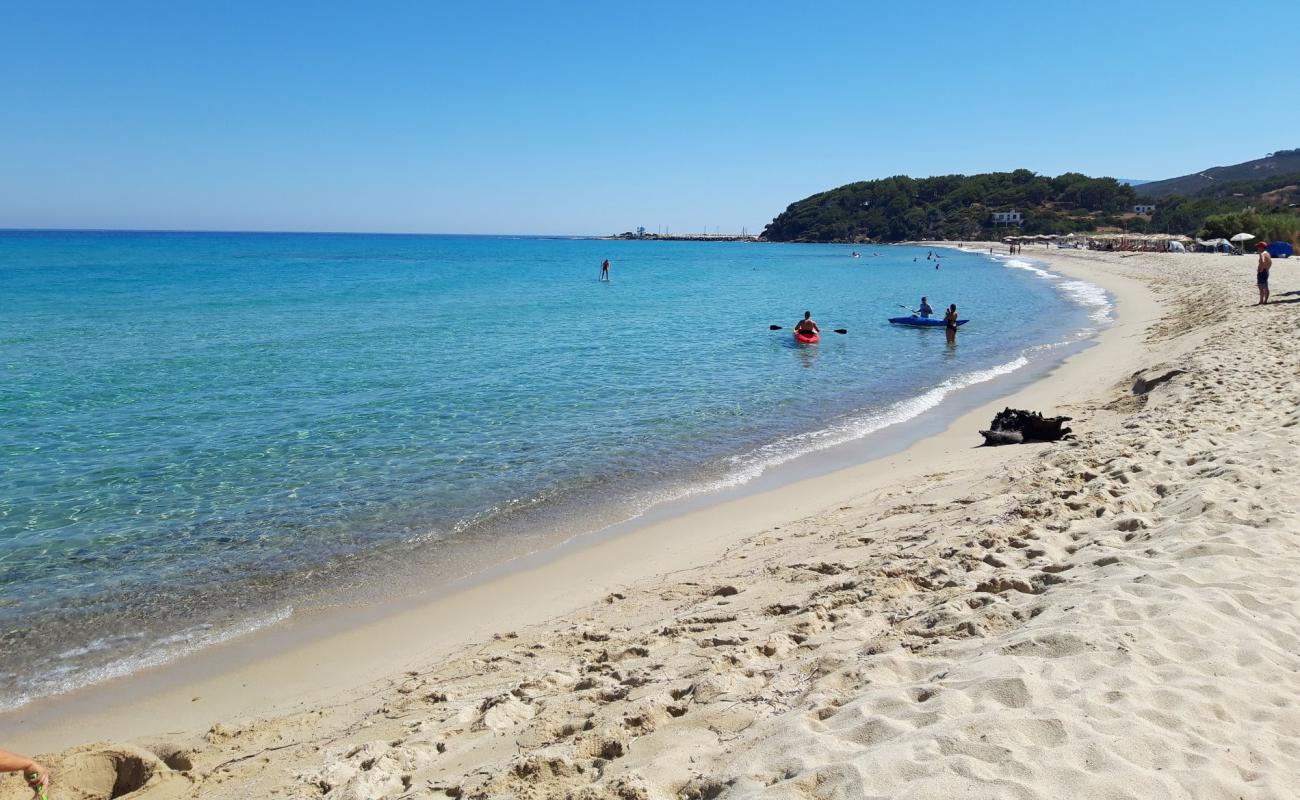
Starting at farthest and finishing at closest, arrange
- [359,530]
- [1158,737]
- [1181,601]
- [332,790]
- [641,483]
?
[641,483] < [359,530] < [1181,601] < [332,790] < [1158,737]

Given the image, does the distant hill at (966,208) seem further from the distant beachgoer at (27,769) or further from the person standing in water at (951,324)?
the distant beachgoer at (27,769)

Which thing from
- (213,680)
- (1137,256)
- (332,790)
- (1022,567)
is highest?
(1137,256)

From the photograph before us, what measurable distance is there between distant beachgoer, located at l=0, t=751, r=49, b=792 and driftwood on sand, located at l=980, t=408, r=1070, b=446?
10.8m

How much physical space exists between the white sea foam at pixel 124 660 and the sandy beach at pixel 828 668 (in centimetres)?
17

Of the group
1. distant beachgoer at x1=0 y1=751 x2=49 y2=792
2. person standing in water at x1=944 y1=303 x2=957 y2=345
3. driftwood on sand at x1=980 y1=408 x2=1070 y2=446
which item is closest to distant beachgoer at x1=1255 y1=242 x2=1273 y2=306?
person standing in water at x1=944 y1=303 x2=957 y2=345

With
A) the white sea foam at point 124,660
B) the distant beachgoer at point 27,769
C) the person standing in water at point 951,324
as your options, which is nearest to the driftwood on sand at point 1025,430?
the white sea foam at point 124,660

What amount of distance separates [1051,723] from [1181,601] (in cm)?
169

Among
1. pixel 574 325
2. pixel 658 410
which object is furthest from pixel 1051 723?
pixel 574 325

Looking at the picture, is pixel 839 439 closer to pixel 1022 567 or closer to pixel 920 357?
pixel 1022 567

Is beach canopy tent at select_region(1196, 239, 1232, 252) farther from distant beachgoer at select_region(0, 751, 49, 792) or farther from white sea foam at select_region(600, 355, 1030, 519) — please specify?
distant beachgoer at select_region(0, 751, 49, 792)

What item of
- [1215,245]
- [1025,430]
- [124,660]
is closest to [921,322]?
[1025,430]

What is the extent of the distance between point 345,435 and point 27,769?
877 cm

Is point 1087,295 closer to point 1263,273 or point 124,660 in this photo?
point 1263,273

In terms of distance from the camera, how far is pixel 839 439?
503 inches
